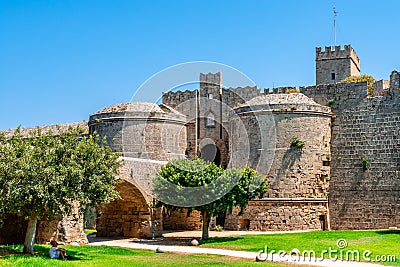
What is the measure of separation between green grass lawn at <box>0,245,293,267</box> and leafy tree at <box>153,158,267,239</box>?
3851 mm

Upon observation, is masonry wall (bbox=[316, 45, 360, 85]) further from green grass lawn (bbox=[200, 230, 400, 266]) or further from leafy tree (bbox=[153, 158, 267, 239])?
leafy tree (bbox=[153, 158, 267, 239])

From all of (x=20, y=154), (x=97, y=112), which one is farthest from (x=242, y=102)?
(x=20, y=154)

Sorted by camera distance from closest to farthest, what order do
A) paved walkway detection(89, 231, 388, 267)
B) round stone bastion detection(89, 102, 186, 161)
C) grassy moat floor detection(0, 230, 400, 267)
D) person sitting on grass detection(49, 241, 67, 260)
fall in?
1. grassy moat floor detection(0, 230, 400, 267)
2. person sitting on grass detection(49, 241, 67, 260)
3. paved walkway detection(89, 231, 388, 267)
4. round stone bastion detection(89, 102, 186, 161)

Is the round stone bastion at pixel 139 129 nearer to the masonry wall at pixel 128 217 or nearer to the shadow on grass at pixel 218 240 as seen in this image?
the masonry wall at pixel 128 217

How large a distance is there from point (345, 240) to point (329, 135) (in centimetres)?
1016

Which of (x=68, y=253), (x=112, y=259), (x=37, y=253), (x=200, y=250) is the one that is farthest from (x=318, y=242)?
(x=37, y=253)

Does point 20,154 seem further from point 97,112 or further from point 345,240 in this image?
point 97,112

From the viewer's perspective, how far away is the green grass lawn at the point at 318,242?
72.2 feet

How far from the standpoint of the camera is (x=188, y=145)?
3788cm

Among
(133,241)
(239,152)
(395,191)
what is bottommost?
(133,241)

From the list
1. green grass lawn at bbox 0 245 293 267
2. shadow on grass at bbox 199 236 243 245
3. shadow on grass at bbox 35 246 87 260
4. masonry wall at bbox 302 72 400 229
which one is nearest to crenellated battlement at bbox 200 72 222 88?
masonry wall at bbox 302 72 400 229

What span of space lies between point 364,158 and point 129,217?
45.9ft

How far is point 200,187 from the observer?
84.4ft

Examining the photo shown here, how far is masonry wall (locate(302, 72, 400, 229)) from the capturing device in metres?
32.0
